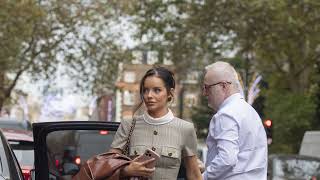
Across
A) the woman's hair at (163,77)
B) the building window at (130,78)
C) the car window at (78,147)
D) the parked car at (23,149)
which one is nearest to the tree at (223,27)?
the car window at (78,147)

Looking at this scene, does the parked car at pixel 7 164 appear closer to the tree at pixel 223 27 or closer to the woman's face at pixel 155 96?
the woman's face at pixel 155 96

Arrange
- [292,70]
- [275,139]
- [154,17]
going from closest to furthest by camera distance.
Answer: [154,17] → [292,70] → [275,139]

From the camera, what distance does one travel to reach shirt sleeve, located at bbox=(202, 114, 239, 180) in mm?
5473

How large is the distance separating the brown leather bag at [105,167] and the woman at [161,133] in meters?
0.17

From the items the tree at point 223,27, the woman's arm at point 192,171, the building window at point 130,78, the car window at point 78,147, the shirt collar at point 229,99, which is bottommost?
the car window at point 78,147

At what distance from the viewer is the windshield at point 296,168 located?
1803 cm

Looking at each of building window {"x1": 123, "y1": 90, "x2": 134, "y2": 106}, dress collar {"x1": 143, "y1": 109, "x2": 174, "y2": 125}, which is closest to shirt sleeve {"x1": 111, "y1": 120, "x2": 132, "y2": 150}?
dress collar {"x1": 143, "y1": 109, "x2": 174, "y2": 125}

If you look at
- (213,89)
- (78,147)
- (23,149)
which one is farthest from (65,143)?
(213,89)

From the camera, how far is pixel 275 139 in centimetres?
4109

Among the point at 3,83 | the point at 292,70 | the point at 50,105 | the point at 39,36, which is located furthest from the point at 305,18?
the point at 50,105

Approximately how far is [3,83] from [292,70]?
11924 millimetres

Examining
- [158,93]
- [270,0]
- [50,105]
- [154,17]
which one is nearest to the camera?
[158,93]

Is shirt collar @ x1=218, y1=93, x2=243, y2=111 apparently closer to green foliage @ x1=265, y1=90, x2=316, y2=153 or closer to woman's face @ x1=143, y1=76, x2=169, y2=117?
woman's face @ x1=143, y1=76, x2=169, y2=117

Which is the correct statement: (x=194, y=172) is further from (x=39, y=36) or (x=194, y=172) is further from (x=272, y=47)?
(x=39, y=36)
